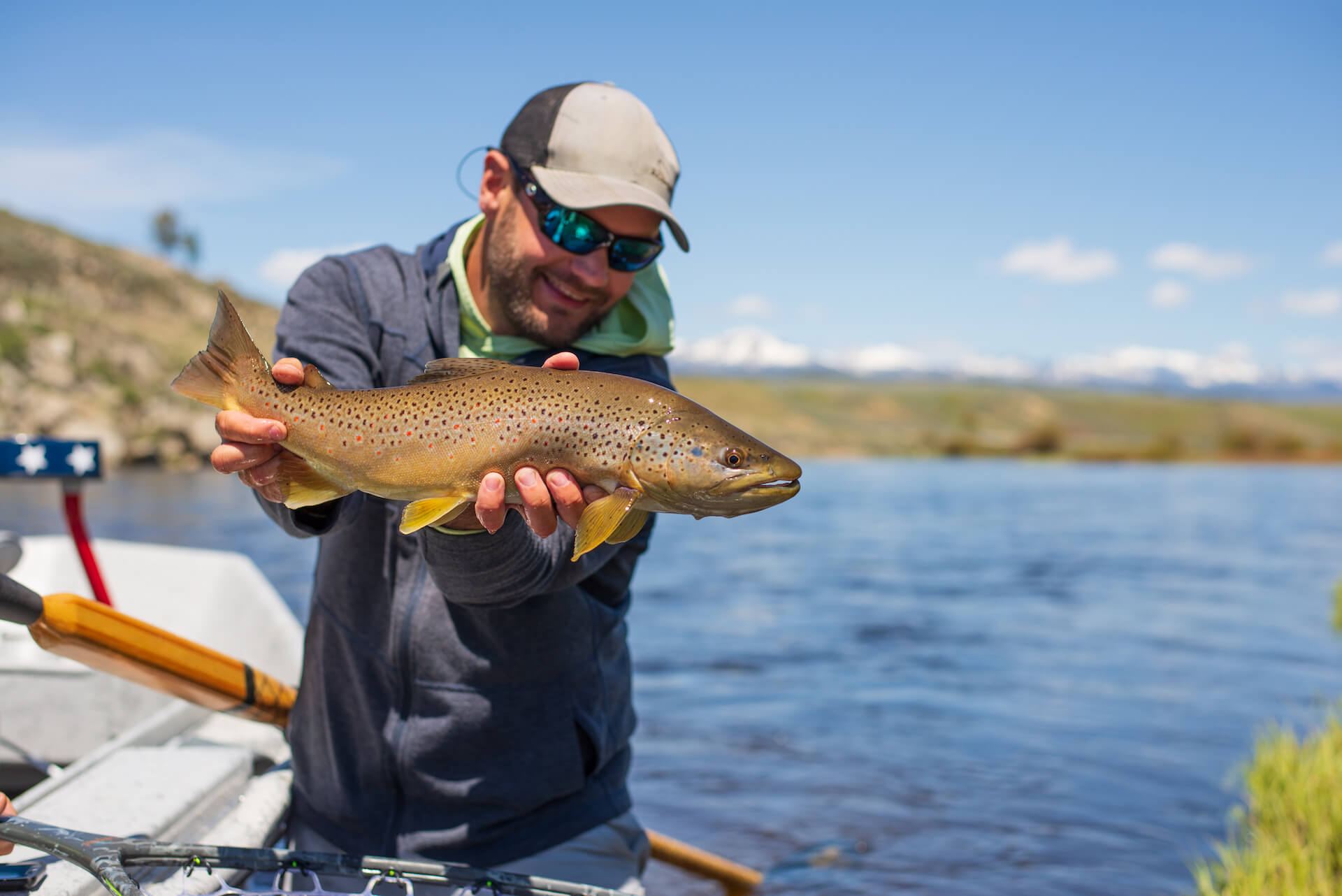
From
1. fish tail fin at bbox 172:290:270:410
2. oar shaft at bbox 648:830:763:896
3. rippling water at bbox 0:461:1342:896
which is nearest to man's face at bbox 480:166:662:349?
fish tail fin at bbox 172:290:270:410

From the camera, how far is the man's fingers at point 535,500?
2.55 m

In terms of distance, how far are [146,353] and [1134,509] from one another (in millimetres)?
48276

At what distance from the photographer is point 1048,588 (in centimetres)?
2169

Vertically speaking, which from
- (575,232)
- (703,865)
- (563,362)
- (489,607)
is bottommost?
(703,865)

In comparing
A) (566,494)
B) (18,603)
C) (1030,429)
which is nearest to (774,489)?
(566,494)

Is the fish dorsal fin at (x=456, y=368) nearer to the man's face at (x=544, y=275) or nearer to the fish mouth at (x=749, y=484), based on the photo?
the man's face at (x=544, y=275)

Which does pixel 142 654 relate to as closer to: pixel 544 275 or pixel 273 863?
pixel 273 863

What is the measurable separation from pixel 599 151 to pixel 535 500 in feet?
3.83

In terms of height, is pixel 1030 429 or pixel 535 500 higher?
pixel 535 500

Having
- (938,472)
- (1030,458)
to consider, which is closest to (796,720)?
(938,472)

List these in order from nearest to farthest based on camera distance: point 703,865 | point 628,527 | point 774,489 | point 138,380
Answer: point 774,489 → point 628,527 → point 703,865 → point 138,380

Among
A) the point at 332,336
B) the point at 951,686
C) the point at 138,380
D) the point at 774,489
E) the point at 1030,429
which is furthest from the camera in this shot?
the point at 1030,429

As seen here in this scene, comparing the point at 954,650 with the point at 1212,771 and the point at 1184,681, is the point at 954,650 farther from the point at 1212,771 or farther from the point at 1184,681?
the point at 1212,771

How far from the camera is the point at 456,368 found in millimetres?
2709
